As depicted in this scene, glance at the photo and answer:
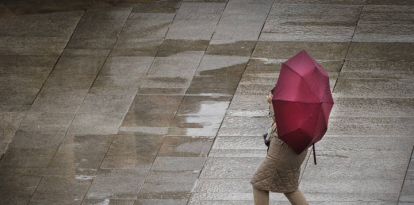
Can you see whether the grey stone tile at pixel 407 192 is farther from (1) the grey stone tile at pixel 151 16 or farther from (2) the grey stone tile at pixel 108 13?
(2) the grey stone tile at pixel 108 13

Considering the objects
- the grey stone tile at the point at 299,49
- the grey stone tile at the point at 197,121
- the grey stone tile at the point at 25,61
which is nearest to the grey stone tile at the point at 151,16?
the grey stone tile at the point at 25,61

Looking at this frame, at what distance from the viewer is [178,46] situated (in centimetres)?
1198

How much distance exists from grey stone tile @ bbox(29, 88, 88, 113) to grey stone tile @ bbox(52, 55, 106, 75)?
0.60 metres

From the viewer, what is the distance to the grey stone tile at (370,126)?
9164 mm

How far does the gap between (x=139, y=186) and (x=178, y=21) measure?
517 cm

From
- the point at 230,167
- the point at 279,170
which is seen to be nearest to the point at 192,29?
the point at 230,167

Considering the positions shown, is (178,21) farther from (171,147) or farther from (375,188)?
(375,188)

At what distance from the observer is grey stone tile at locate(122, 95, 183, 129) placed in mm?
9852

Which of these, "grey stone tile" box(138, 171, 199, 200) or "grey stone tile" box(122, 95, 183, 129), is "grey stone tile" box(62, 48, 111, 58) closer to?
"grey stone tile" box(122, 95, 183, 129)

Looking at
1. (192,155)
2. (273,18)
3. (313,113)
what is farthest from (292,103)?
(273,18)

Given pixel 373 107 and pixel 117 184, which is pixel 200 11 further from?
pixel 117 184

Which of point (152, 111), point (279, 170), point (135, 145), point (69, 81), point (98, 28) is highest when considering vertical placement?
point (279, 170)

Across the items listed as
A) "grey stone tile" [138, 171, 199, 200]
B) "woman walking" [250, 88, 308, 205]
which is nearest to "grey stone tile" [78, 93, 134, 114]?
"grey stone tile" [138, 171, 199, 200]

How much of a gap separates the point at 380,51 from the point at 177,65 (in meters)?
3.54
